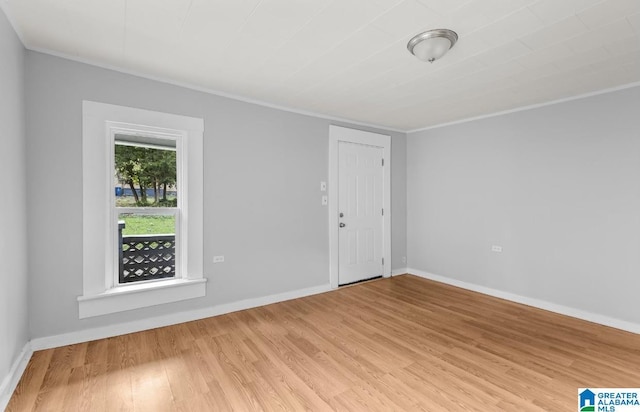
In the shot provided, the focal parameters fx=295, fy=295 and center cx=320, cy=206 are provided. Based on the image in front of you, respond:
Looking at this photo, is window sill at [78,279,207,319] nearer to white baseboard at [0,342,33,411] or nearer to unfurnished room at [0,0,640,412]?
unfurnished room at [0,0,640,412]

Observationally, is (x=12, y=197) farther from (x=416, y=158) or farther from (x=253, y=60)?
(x=416, y=158)

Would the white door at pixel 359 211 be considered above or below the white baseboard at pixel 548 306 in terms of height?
above

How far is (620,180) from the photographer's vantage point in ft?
10.0

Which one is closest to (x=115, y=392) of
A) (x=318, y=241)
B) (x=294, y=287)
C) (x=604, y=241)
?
(x=294, y=287)

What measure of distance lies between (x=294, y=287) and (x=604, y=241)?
3.56 m

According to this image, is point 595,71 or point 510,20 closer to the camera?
point 510,20

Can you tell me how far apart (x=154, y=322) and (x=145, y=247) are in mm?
770

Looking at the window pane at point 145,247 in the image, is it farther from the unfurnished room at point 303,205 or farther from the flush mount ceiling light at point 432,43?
the flush mount ceiling light at point 432,43

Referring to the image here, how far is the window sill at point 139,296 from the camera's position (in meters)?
2.67

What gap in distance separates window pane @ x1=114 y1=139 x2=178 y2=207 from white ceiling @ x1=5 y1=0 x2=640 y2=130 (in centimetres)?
70

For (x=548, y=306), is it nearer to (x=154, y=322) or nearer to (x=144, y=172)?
(x=154, y=322)

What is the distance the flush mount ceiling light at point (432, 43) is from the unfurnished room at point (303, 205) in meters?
0.02
